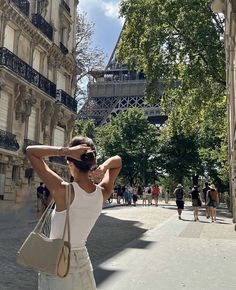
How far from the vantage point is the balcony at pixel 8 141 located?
2305 cm

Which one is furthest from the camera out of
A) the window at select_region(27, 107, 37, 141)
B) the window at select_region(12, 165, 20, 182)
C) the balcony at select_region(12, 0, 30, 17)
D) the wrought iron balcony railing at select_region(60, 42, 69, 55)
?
the wrought iron balcony railing at select_region(60, 42, 69, 55)

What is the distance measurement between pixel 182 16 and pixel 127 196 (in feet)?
62.8

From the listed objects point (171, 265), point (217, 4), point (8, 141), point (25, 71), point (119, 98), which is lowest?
point (171, 265)

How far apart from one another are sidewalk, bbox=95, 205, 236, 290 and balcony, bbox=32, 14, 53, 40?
1825cm

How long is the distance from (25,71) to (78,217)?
2352 cm

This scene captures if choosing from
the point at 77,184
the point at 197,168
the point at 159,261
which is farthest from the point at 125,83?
the point at 77,184

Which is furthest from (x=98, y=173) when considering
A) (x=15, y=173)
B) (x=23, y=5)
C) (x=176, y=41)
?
(x=23, y=5)

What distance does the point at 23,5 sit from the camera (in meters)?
25.9

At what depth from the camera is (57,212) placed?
2.79m

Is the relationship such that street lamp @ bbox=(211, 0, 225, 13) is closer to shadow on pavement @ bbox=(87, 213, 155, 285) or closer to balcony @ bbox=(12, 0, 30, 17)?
shadow on pavement @ bbox=(87, 213, 155, 285)

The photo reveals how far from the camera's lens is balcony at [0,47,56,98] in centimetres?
2305

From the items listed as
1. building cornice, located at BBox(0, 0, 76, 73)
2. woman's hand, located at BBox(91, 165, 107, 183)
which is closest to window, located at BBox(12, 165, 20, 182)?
building cornice, located at BBox(0, 0, 76, 73)

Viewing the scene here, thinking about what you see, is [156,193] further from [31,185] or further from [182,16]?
[182,16]

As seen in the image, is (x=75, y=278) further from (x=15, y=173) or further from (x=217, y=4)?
(x=15, y=173)
